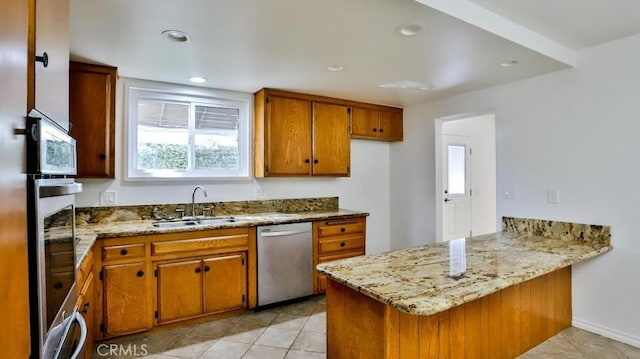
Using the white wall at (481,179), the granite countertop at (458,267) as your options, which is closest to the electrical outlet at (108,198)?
the granite countertop at (458,267)

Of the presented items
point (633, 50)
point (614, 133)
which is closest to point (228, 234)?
point (614, 133)

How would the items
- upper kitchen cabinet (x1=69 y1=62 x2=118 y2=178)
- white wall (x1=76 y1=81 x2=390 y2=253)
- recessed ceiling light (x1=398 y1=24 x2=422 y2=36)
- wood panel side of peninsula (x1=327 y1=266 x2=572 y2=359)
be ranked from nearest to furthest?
1. wood panel side of peninsula (x1=327 y1=266 x2=572 y2=359)
2. recessed ceiling light (x1=398 y1=24 x2=422 y2=36)
3. upper kitchen cabinet (x1=69 y1=62 x2=118 y2=178)
4. white wall (x1=76 y1=81 x2=390 y2=253)

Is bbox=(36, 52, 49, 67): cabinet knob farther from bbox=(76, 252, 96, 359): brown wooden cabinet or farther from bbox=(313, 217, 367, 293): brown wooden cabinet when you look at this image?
bbox=(313, 217, 367, 293): brown wooden cabinet

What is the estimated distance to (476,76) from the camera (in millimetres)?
3029

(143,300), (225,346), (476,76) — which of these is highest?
(476,76)

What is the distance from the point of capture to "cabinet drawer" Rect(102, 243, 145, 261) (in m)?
2.50

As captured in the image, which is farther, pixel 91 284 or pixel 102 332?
pixel 102 332

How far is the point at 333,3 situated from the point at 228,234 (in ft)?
6.76

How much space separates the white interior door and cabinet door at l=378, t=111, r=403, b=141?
1.25 m

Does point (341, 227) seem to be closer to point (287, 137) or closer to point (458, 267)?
point (287, 137)

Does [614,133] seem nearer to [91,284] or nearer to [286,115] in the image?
[286,115]

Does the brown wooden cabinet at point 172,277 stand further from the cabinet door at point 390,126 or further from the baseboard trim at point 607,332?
the baseboard trim at point 607,332

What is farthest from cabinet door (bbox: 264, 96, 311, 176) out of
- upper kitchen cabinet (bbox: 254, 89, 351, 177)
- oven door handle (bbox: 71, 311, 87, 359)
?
oven door handle (bbox: 71, 311, 87, 359)

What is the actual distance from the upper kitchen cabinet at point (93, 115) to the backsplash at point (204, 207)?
431 millimetres
